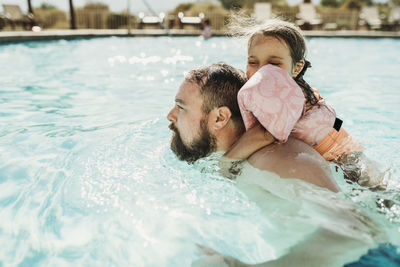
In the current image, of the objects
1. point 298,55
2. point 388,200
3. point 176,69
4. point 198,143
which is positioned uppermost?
point 298,55

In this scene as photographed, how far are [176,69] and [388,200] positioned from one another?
7.84 meters

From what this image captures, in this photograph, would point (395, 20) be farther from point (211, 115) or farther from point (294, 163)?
point (294, 163)

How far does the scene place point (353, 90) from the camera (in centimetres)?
725

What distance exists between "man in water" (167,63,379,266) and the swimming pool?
0.85ft

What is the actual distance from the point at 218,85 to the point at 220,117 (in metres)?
0.21

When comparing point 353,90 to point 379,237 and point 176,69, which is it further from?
point 379,237

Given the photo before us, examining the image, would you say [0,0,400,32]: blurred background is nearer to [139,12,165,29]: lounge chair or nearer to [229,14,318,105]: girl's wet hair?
[139,12,165,29]: lounge chair

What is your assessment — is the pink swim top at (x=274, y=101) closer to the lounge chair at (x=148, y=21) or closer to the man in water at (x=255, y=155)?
the man in water at (x=255, y=155)

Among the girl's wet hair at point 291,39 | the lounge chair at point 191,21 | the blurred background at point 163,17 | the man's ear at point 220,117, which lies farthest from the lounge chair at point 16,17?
the man's ear at point 220,117

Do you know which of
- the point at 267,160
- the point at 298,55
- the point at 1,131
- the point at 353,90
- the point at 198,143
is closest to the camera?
the point at 267,160

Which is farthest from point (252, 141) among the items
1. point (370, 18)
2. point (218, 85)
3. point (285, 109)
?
point (370, 18)

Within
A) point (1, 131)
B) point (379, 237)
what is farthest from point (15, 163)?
point (379, 237)

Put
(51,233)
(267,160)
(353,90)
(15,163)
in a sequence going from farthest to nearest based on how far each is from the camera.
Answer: (353,90)
(15,163)
(51,233)
(267,160)

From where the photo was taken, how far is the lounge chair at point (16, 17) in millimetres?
17453
